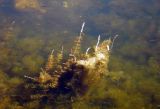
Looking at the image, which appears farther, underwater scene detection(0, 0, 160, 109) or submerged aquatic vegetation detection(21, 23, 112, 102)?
underwater scene detection(0, 0, 160, 109)

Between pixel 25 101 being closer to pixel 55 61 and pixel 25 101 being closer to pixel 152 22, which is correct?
pixel 55 61

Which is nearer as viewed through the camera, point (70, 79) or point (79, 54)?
point (70, 79)

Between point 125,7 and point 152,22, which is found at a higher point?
point 125,7

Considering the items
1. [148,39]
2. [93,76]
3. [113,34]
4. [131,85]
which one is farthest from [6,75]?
[148,39]

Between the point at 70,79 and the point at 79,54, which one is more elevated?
the point at 79,54

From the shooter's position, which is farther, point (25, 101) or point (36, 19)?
point (36, 19)

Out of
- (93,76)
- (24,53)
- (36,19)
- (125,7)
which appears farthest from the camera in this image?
(125,7)

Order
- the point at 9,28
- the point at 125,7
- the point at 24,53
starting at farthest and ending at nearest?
the point at 125,7 < the point at 9,28 < the point at 24,53

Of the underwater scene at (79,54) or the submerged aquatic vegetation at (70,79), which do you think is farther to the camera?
the underwater scene at (79,54)
